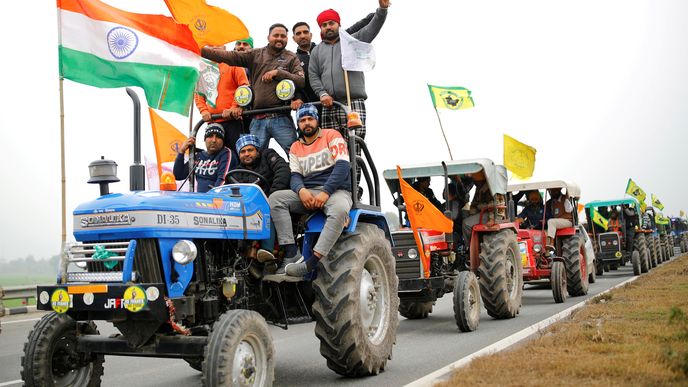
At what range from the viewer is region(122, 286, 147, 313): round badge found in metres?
4.85

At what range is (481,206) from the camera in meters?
12.1

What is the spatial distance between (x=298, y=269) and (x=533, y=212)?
462 inches

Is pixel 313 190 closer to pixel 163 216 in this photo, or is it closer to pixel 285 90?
pixel 285 90

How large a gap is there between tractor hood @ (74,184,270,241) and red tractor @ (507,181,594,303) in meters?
9.18

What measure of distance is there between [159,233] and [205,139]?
214cm

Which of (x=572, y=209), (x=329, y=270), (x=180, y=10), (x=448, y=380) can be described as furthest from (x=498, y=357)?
(x=572, y=209)

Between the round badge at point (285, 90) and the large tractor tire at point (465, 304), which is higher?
the round badge at point (285, 90)

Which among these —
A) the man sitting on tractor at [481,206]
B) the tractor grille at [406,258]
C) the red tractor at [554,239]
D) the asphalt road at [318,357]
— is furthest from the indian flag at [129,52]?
the red tractor at [554,239]

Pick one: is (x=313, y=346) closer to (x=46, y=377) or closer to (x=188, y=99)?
(x=188, y=99)

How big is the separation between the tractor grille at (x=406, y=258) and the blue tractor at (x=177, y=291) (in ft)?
13.9

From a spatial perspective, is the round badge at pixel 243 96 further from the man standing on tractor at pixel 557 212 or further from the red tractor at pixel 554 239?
the man standing on tractor at pixel 557 212

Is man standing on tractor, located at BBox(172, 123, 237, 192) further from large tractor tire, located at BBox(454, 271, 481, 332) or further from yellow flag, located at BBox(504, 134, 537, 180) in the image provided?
yellow flag, located at BBox(504, 134, 537, 180)

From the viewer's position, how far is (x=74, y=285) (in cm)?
511

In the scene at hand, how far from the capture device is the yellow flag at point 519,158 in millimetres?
17188
